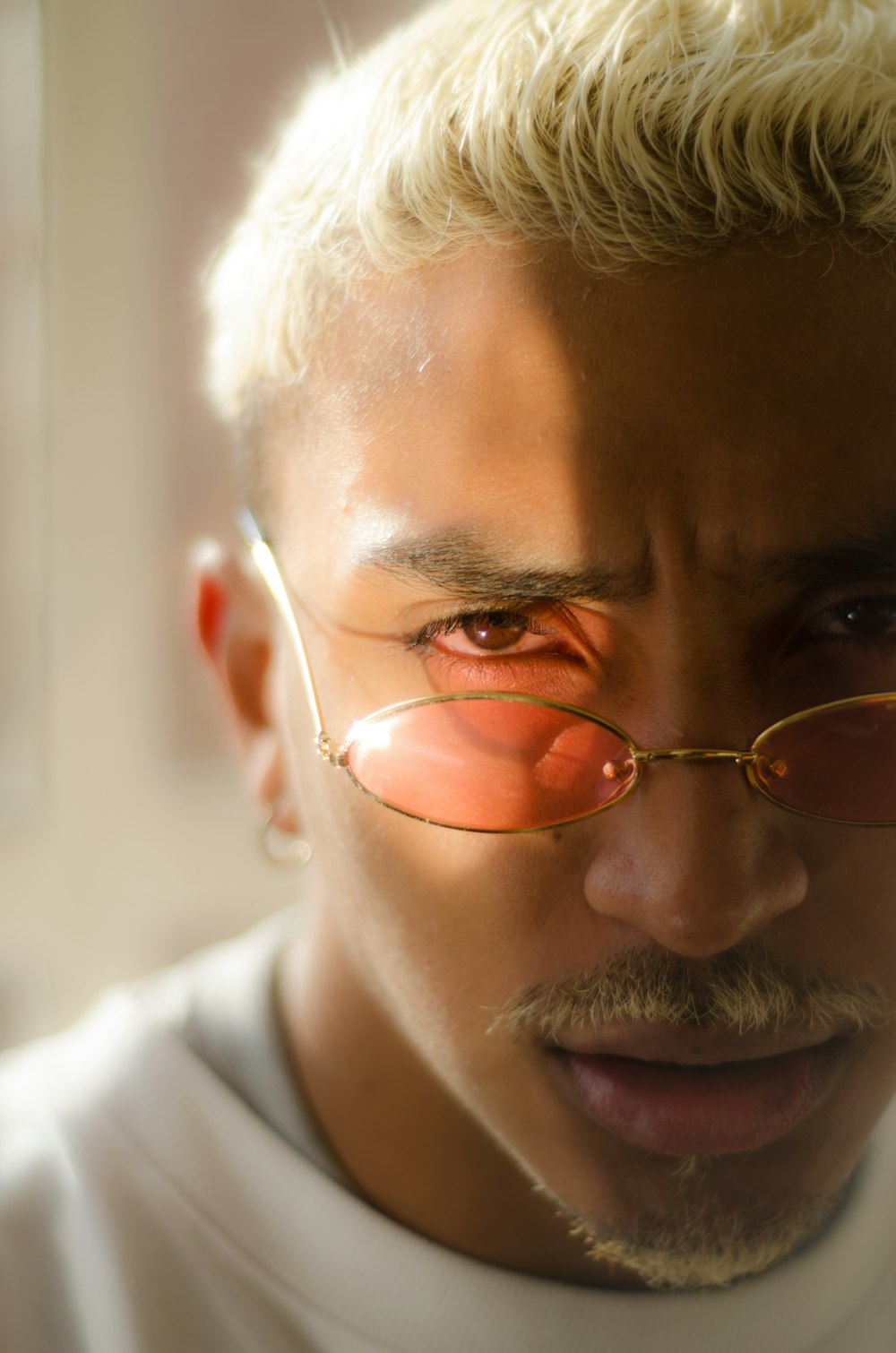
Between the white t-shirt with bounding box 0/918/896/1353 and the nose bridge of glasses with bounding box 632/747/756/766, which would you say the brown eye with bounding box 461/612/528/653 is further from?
the white t-shirt with bounding box 0/918/896/1353

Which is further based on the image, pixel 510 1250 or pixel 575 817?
pixel 510 1250

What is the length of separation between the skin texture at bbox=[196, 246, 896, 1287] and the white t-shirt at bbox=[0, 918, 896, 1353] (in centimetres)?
18

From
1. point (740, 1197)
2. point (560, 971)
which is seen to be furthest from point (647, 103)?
point (740, 1197)

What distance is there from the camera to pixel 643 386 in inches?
33.8

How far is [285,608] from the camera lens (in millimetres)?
1065

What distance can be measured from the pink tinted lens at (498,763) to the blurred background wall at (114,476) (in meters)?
1.28

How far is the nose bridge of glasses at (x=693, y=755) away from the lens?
2.86 ft

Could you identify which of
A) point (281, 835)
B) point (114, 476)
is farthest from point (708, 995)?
point (114, 476)

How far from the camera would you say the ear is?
3.99ft

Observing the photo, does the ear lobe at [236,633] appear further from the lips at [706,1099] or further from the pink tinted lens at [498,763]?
the lips at [706,1099]

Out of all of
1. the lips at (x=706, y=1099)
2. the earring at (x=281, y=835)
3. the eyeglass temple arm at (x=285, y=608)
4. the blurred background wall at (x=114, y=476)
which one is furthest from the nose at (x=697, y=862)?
the blurred background wall at (x=114, y=476)

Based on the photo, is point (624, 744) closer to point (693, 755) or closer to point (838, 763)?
point (693, 755)

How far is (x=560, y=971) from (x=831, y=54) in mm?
769

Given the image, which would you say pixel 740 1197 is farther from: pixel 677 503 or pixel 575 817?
pixel 677 503
